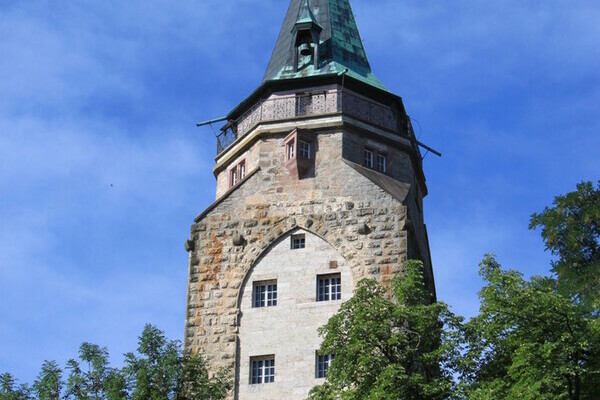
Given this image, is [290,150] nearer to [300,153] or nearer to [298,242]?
[300,153]

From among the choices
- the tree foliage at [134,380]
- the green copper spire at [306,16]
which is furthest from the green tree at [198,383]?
the green copper spire at [306,16]

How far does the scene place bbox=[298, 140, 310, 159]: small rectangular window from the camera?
1601 inches

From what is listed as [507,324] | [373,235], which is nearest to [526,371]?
[507,324]

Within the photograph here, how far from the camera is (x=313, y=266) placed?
3850cm

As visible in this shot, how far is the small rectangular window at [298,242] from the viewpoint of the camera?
3916 cm

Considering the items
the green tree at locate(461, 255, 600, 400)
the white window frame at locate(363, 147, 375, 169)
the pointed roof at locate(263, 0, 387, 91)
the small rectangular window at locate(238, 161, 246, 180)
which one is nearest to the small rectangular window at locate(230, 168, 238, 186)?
the small rectangular window at locate(238, 161, 246, 180)

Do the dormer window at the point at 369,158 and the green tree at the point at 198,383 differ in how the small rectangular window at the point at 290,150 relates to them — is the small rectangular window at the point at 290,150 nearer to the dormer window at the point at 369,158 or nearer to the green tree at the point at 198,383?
the dormer window at the point at 369,158

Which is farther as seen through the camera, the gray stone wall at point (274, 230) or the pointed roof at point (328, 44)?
the pointed roof at point (328, 44)

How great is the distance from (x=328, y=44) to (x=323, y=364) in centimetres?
1286

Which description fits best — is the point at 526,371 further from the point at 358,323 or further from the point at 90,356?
the point at 90,356

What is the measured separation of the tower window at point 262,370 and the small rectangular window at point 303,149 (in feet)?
22.8

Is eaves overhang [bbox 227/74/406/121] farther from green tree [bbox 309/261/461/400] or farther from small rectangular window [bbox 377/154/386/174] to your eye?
green tree [bbox 309/261/461/400]

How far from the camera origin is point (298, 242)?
39281 mm

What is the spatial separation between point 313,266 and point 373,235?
80.4 inches
